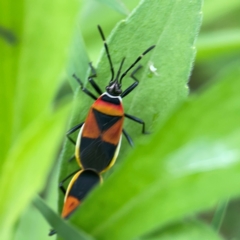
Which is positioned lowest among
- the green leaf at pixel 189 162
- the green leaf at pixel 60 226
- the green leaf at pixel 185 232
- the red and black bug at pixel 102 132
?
the red and black bug at pixel 102 132

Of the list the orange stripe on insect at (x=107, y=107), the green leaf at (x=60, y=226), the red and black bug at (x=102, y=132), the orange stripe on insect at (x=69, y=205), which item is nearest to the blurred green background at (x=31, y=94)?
the green leaf at (x=60, y=226)

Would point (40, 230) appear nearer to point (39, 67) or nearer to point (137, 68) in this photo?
point (137, 68)

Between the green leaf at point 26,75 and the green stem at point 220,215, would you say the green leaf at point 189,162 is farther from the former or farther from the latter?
the green stem at point 220,215

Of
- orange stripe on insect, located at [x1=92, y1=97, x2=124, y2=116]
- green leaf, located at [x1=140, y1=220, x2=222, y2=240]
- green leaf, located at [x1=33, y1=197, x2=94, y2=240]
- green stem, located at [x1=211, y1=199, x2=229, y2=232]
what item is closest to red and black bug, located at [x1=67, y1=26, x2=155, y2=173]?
orange stripe on insect, located at [x1=92, y1=97, x2=124, y2=116]

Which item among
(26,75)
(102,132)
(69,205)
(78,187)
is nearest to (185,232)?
(26,75)

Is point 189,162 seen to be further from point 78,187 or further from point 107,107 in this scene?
point 107,107

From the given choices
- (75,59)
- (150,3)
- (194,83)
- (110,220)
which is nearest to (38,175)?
(110,220)
